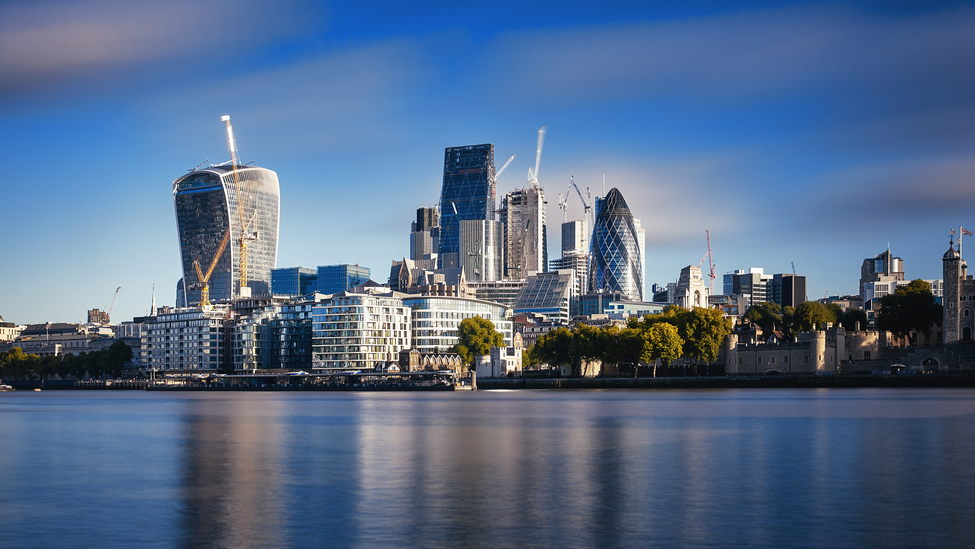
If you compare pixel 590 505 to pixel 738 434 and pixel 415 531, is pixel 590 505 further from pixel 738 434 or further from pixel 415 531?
pixel 738 434

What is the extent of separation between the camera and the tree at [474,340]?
19288 centimetres

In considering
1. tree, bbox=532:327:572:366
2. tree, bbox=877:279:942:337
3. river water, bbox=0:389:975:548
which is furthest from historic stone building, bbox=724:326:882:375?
river water, bbox=0:389:975:548

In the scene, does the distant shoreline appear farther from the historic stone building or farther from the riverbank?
the historic stone building

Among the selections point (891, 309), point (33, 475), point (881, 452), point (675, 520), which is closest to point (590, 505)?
point (675, 520)

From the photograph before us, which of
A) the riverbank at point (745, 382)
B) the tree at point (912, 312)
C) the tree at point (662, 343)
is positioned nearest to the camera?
the riverbank at point (745, 382)

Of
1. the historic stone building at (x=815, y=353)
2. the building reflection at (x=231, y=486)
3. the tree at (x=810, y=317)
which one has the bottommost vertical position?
the building reflection at (x=231, y=486)

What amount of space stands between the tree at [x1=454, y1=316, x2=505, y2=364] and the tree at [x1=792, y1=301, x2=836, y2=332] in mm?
51816

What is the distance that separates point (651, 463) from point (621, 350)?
4206 inches

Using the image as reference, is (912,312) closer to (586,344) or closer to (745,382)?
(745,382)

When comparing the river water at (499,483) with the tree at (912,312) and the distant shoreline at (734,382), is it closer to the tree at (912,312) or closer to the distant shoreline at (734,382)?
the distant shoreline at (734,382)

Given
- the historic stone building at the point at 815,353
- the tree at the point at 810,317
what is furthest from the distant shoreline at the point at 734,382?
the tree at the point at 810,317

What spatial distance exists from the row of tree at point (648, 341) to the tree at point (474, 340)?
68.3ft

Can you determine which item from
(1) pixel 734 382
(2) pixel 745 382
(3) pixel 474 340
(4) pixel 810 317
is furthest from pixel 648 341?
(3) pixel 474 340

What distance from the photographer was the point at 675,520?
1427 inches
